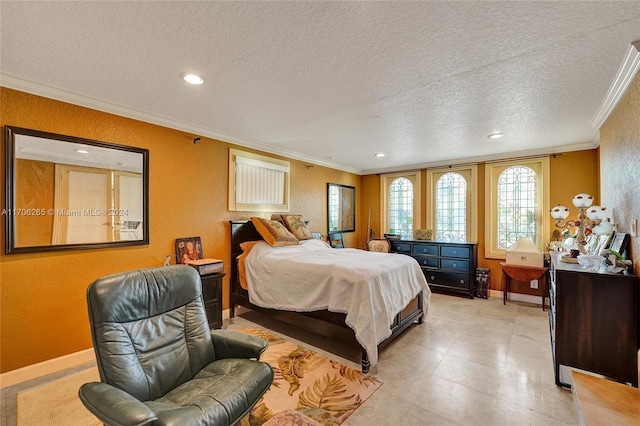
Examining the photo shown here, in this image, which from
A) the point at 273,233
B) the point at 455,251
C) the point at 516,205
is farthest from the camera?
the point at 455,251

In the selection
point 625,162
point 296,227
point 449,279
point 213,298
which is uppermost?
point 625,162

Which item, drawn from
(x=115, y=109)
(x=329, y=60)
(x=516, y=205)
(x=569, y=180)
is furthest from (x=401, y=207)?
(x=115, y=109)

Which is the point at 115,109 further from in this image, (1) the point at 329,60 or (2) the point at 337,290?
(2) the point at 337,290

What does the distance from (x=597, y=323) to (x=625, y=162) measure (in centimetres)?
133

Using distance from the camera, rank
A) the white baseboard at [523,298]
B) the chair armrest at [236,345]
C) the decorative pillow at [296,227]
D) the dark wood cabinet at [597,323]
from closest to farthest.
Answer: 1. the chair armrest at [236,345]
2. the dark wood cabinet at [597,323]
3. the decorative pillow at [296,227]
4. the white baseboard at [523,298]

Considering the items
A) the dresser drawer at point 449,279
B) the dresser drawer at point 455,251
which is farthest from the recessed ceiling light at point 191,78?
the dresser drawer at point 449,279

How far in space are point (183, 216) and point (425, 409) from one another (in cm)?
311

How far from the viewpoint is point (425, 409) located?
1961 millimetres

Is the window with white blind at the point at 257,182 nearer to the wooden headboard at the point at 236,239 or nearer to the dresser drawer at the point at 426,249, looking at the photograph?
the wooden headboard at the point at 236,239

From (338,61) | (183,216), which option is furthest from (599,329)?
(183,216)

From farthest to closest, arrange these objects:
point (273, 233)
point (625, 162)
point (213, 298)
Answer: point (273, 233) < point (213, 298) < point (625, 162)

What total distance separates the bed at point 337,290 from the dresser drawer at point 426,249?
66.6 inches

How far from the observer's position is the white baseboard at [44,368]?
221 centimetres

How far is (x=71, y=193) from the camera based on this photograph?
8.15ft
